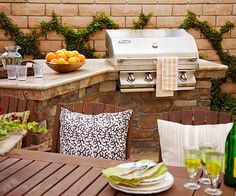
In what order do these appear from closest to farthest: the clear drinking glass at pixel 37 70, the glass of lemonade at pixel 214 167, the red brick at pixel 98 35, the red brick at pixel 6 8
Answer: the glass of lemonade at pixel 214 167
the clear drinking glass at pixel 37 70
the red brick at pixel 6 8
the red brick at pixel 98 35

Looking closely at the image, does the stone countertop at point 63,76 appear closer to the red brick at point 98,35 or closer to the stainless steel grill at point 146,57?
the stainless steel grill at point 146,57

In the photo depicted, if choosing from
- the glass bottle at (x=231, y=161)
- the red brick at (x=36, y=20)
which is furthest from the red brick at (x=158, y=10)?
the glass bottle at (x=231, y=161)

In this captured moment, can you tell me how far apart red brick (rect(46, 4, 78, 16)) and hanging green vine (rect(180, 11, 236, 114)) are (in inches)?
49.6

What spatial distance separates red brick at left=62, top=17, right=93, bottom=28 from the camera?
5.23 metres

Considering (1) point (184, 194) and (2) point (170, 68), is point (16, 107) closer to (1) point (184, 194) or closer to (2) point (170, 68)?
(1) point (184, 194)

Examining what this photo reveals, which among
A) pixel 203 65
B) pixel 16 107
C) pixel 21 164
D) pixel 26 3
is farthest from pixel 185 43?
pixel 21 164

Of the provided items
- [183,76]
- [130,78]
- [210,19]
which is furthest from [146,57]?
[210,19]

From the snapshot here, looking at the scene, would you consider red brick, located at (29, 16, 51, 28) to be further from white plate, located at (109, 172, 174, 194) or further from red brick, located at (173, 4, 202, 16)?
white plate, located at (109, 172, 174, 194)

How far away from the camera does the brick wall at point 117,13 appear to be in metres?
5.15

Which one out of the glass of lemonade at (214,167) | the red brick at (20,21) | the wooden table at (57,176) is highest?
the red brick at (20,21)

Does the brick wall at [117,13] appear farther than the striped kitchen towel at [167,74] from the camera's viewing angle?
Yes

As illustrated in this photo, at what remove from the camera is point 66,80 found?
141 inches

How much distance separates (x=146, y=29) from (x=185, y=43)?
73cm

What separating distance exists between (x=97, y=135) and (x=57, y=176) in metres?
0.69
